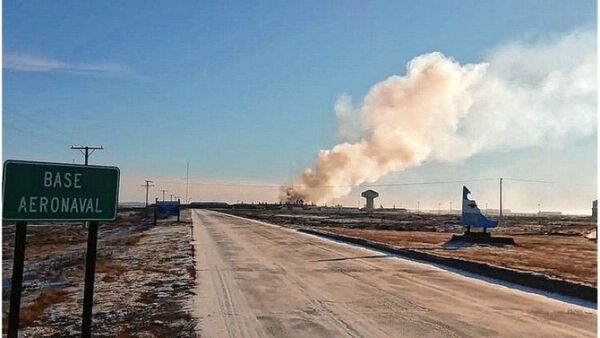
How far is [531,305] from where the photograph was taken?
1251 centimetres

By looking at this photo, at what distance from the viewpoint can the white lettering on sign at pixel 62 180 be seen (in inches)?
293

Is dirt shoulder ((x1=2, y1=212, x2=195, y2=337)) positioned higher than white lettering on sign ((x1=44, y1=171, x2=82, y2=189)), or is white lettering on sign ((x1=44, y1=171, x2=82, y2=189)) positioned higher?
white lettering on sign ((x1=44, y1=171, x2=82, y2=189))

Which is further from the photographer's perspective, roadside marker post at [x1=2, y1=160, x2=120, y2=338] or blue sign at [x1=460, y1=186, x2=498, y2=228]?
blue sign at [x1=460, y1=186, x2=498, y2=228]

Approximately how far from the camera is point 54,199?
7504 millimetres

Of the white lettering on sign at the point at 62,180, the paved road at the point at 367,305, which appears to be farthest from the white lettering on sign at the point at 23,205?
the paved road at the point at 367,305

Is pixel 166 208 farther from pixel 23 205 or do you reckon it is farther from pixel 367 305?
pixel 23 205

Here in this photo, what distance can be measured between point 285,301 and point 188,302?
207 cm

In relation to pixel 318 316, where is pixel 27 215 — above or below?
above

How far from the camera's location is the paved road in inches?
387

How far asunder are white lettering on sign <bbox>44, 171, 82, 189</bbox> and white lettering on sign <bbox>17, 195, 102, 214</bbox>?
166mm

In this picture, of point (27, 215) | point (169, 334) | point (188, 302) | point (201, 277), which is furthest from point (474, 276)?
point (27, 215)

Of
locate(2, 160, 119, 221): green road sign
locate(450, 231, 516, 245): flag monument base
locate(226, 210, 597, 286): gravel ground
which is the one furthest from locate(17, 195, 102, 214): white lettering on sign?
locate(450, 231, 516, 245): flag monument base

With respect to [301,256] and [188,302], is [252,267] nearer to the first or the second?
[301,256]

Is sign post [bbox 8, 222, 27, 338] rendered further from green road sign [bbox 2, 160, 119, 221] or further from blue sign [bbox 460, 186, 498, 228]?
blue sign [bbox 460, 186, 498, 228]
